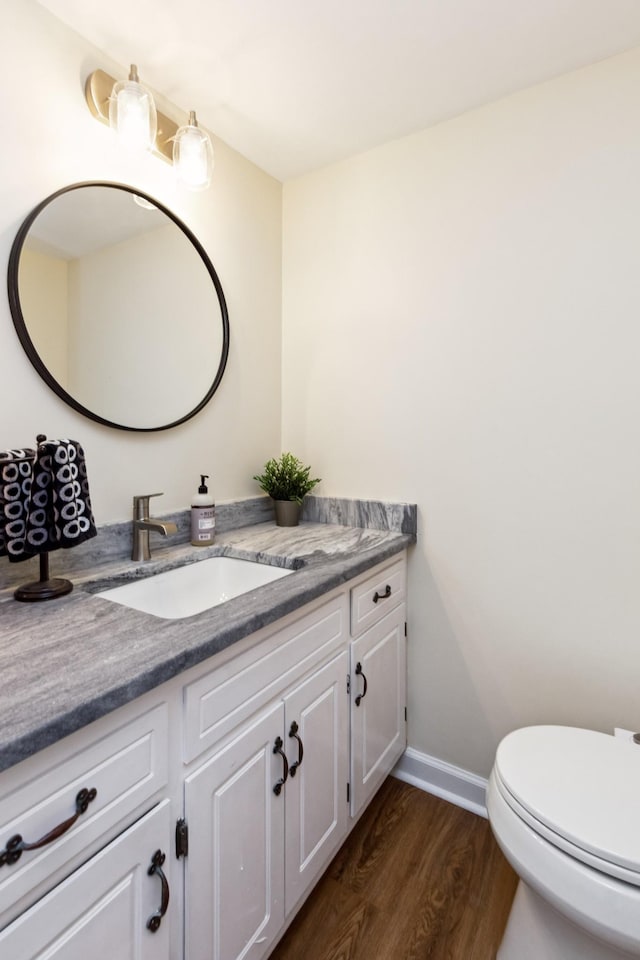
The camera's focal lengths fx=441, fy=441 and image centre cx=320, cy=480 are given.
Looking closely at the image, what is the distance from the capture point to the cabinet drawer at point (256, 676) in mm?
784

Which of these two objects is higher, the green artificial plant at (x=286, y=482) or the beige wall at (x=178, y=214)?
the beige wall at (x=178, y=214)

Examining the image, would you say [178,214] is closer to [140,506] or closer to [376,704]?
[140,506]

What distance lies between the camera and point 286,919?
1022mm

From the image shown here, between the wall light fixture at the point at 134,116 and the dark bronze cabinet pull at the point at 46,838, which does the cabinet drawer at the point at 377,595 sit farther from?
the wall light fixture at the point at 134,116

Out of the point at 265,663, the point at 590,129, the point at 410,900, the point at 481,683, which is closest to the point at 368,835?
the point at 410,900

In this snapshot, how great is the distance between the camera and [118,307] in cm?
127

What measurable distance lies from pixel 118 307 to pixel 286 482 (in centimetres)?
81

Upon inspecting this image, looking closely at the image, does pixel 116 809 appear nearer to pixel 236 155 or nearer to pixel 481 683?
pixel 481 683

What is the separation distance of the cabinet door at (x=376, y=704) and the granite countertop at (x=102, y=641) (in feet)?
0.98


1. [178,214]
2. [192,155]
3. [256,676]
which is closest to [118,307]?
[178,214]

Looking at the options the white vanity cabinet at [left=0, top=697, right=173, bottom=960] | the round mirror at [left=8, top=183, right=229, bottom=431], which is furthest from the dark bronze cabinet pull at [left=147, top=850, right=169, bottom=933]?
the round mirror at [left=8, top=183, right=229, bottom=431]

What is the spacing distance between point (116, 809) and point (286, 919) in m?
0.69

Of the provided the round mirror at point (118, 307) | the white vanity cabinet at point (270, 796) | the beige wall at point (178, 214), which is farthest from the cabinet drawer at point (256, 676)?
the round mirror at point (118, 307)

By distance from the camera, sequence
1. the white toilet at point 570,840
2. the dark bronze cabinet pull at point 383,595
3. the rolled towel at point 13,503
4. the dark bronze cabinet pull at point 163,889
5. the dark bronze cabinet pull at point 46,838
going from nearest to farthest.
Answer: the dark bronze cabinet pull at point 46,838
the dark bronze cabinet pull at point 163,889
the white toilet at point 570,840
the rolled towel at point 13,503
the dark bronze cabinet pull at point 383,595
